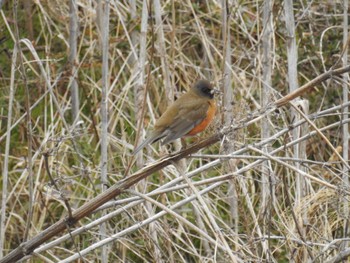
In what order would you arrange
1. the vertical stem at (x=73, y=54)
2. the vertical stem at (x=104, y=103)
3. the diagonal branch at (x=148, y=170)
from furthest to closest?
the vertical stem at (x=73, y=54), the vertical stem at (x=104, y=103), the diagonal branch at (x=148, y=170)

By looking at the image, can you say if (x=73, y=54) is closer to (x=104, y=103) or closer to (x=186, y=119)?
(x=104, y=103)

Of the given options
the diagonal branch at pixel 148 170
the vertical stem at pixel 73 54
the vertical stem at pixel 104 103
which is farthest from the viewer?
the vertical stem at pixel 73 54

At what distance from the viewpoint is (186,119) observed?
354 centimetres

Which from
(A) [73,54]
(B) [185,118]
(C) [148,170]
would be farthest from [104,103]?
(A) [73,54]

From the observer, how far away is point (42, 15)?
5449mm

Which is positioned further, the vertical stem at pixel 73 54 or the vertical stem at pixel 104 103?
the vertical stem at pixel 73 54

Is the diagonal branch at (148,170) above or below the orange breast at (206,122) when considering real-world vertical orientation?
above

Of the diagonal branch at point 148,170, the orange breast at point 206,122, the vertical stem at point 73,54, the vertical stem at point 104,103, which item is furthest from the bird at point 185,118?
the vertical stem at point 73,54

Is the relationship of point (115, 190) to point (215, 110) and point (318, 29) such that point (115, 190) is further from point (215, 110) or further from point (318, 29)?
point (318, 29)

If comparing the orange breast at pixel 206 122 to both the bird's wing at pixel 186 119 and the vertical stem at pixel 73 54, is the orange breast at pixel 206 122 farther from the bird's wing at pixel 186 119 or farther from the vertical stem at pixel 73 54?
the vertical stem at pixel 73 54

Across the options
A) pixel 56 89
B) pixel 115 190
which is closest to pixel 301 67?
pixel 56 89

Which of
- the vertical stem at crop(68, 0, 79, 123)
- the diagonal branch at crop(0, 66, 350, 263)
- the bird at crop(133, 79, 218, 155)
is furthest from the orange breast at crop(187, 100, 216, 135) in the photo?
the vertical stem at crop(68, 0, 79, 123)

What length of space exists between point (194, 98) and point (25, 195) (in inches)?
63.9

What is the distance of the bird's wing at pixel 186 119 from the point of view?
3467mm
